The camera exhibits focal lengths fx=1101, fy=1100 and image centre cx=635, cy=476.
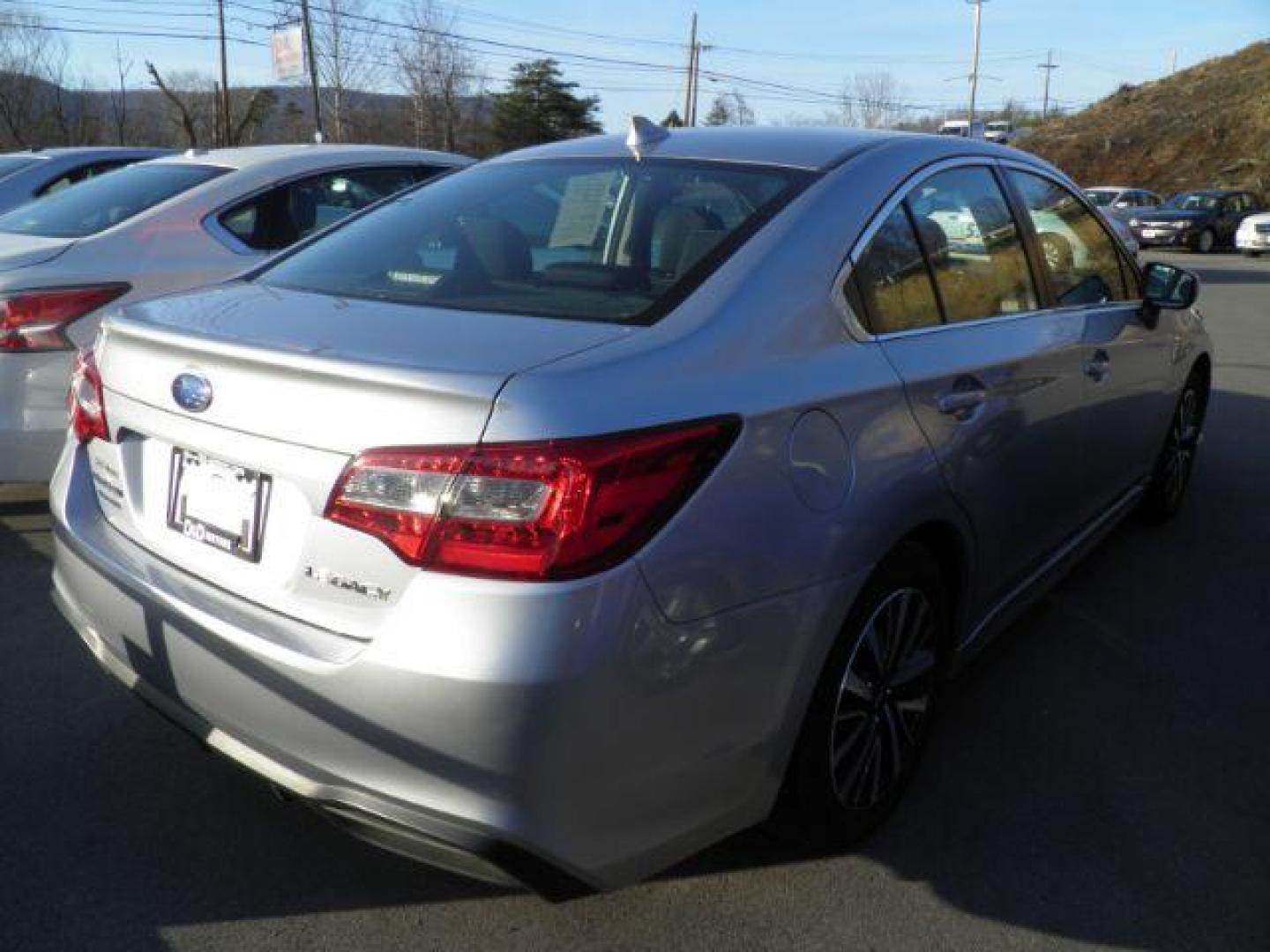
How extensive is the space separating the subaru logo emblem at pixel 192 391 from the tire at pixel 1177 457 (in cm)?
404

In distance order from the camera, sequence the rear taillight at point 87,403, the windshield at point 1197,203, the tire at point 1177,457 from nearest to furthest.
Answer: the rear taillight at point 87,403 → the tire at point 1177,457 → the windshield at point 1197,203

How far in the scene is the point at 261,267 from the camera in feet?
9.69

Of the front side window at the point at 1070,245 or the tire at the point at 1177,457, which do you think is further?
the tire at the point at 1177,457

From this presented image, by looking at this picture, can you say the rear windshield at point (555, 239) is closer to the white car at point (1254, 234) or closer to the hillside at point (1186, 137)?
the white car at point (1254, 234)

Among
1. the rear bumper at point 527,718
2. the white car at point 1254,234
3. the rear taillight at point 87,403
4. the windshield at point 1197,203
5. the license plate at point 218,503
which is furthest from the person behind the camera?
the windshield at point 1197,203

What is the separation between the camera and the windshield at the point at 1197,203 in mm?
29266

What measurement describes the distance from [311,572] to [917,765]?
1721 millimetres

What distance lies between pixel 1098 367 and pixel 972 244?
2.64 feet

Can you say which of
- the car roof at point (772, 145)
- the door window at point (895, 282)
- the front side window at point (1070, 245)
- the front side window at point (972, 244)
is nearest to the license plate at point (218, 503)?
the door window at point (895, 282)

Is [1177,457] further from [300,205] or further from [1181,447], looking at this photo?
[300,205]

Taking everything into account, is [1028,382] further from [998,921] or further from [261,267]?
[261,267]

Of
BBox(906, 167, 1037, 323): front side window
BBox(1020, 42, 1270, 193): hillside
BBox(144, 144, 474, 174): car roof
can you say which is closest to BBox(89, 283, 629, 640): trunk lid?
BBox(906, 167, 1037, 323): front side window

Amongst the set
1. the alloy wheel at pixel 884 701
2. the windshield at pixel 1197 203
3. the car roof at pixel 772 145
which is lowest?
the alloy wheel at pixel 884 701

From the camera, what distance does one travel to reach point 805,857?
8.50ft
